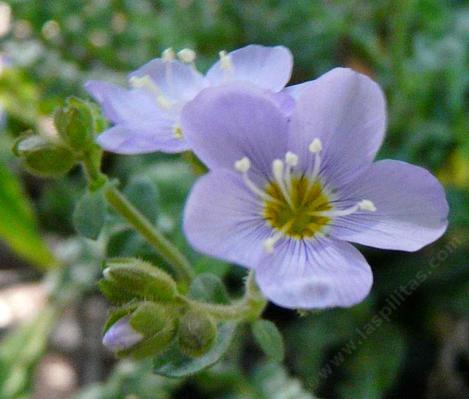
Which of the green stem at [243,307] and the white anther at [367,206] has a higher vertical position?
the white anther at [367,206]

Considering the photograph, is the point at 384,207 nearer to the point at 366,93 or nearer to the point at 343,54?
the point at 366,93

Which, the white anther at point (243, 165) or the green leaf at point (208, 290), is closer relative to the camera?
the white anther at point (243, 165)

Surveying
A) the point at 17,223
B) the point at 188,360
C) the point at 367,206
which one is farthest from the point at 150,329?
the point at 17,223

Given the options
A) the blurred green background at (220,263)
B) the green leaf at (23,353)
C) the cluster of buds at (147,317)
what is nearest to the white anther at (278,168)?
the cluster of buds at (147,317)

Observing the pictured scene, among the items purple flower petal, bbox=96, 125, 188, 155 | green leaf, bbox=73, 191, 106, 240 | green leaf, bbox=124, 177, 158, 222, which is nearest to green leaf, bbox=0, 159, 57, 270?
green leaf, bbox=124, 177, 158, 222

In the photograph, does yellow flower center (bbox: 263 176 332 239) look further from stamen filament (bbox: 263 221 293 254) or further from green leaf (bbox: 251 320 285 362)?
green leaf (bbox: 251 320 285 362)

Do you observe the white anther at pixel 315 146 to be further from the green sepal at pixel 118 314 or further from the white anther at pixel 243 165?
the green sepal at pixel 118 314

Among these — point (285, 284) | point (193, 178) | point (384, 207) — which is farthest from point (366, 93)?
point (193, 178)
